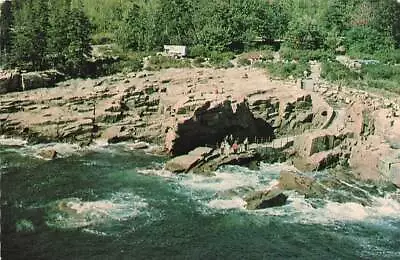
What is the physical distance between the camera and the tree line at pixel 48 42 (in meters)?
53.2

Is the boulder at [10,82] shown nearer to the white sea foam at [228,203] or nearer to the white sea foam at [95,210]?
the white sea foam at [95,210]

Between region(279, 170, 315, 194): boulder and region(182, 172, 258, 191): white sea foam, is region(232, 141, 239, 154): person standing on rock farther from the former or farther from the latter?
region(279, 170, 315, 194): boulder

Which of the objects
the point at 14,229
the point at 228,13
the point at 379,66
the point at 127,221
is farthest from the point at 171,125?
the point at 228,13

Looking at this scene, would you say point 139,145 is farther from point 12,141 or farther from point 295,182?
point 295,182

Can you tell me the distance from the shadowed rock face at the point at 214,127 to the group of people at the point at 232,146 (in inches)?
14.6

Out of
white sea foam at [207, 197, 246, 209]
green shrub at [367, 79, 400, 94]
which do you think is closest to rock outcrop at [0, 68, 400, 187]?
green shrub at [367, 79, 400, 94]

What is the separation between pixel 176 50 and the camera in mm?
66500

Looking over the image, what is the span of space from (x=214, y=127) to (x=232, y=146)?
175 centimetres

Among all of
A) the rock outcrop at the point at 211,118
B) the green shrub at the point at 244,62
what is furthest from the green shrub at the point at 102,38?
the rock outcrop at the point at 211,118

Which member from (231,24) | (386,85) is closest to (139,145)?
(386,85)

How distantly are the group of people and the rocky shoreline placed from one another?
15.3 inches

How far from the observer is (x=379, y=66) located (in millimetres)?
60562

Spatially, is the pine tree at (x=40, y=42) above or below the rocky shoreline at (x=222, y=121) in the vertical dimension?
above

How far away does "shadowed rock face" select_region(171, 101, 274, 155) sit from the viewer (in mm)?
39750
